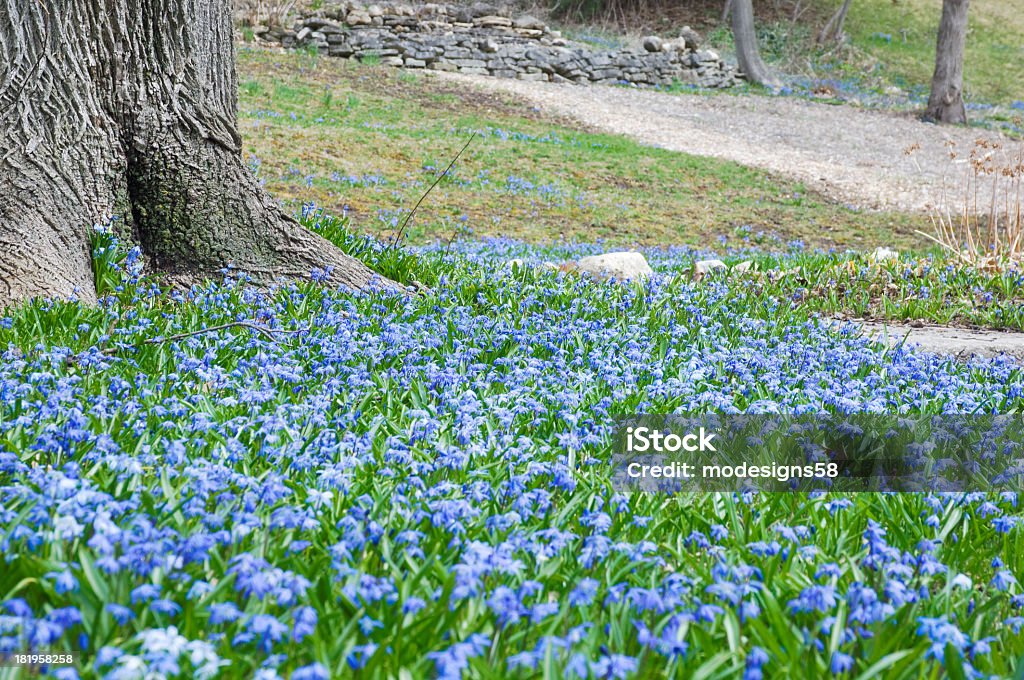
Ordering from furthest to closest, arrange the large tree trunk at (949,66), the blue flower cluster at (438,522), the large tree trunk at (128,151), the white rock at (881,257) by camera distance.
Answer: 1. the large tree trunk at (949,66)
2. the white rock at (881,257)
3. the large tree trunk at (128,151)
4. the blue flower cluster at (438,522)

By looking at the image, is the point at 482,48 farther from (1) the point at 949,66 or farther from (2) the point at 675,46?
(1) the point at 949,66

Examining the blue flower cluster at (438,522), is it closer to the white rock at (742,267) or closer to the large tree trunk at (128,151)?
the large tree trunk at (128,151)

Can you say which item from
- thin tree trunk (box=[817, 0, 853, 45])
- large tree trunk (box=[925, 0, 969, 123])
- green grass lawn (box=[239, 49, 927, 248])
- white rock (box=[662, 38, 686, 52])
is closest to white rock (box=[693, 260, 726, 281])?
green grass lawn (box=[239, 49, 927, 248])

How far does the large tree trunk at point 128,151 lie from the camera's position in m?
4.41

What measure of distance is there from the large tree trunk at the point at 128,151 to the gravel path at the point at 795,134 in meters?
11.9

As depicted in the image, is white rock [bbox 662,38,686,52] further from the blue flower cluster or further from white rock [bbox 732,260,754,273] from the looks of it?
the blue flower cluster

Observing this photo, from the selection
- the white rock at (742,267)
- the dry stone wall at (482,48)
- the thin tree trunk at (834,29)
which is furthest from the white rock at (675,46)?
the white rock at (742,267)

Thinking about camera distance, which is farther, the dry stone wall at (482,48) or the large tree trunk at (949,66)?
the dry stone wall at (482,48)

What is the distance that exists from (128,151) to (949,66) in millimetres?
21636

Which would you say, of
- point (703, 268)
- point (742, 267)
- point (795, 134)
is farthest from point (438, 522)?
point (795, 134)

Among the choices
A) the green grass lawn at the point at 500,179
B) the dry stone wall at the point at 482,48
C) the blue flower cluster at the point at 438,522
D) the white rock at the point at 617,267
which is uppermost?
the dry stone wall at the point at 482,48

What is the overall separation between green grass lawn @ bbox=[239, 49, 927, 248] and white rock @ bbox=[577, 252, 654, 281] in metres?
2.97

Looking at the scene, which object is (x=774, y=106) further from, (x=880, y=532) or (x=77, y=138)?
(x=880, y=532)

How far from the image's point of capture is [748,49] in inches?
1005
